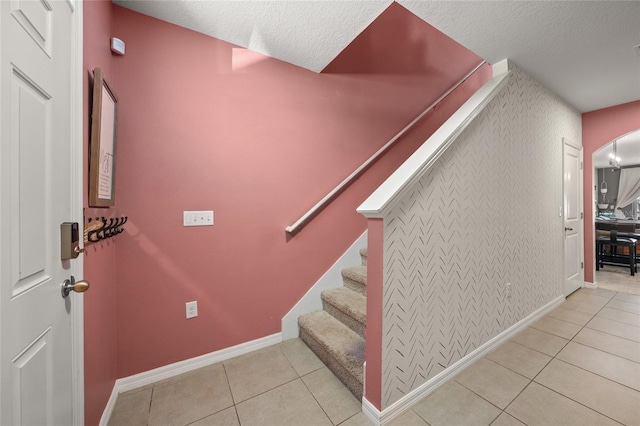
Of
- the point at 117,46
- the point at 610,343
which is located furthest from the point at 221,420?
the point at 610,343

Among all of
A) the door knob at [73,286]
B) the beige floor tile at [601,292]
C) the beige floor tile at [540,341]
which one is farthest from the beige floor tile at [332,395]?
the beige floor tile at [601,292]

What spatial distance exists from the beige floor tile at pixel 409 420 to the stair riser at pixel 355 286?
872 mm

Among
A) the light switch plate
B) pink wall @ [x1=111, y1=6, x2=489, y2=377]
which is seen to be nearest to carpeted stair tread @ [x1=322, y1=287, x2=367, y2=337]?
pink wall @ [x1=111, y1=6, x2=489, y2=377]

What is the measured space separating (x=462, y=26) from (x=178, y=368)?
2957 mm

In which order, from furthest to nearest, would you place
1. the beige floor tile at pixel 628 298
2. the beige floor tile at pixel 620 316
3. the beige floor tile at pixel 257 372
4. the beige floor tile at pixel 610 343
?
the beige floor tile at pixel 628 298 → the beige floor tile at pixel 620 316 → the beige floor tile at pixel 610 343 → the beige floor tile at pixel 257 372

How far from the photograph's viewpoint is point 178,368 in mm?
1686

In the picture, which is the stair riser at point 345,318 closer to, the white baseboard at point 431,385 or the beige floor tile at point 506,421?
the white baseboard at point 431,385

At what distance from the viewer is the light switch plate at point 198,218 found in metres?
1.71

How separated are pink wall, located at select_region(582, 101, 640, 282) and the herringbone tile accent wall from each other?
1070mm

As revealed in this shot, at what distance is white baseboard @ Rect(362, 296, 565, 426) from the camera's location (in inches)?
51.6

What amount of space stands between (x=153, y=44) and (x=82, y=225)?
127 cm

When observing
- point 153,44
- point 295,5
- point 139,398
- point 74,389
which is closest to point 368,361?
point 74,389

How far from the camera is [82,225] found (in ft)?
3.38

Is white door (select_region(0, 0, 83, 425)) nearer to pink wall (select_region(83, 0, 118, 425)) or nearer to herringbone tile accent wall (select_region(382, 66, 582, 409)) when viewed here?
pink wall (select_region(83, 0, 118, 425))
